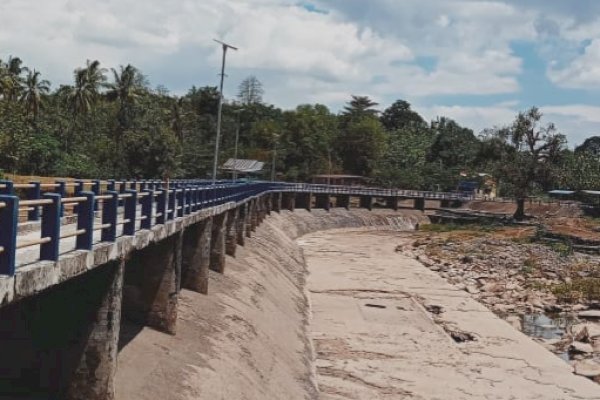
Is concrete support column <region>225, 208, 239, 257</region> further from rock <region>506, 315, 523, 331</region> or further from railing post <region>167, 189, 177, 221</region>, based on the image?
rock <region>506, 315, 523, 331</region>

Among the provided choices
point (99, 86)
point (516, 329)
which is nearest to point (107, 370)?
point (516, 329)

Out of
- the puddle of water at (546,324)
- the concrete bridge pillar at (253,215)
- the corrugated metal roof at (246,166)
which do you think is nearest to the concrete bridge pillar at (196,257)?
the puddle of water at (546,324)

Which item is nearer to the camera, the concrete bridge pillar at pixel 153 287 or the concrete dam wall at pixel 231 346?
the concrete dam wall at pixel 231 346

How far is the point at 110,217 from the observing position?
1402cm

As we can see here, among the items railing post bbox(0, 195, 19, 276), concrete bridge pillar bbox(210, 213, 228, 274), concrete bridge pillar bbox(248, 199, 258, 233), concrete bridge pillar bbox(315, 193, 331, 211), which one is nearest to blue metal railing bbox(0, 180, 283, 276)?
railing post bbox(0, 195, 19, 276)

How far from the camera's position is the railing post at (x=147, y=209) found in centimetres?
1783

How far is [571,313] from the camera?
4256 cm

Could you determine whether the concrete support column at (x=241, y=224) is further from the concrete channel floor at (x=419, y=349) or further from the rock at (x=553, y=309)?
the rock at (x=553, y=309)

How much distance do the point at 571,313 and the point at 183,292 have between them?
26747 millimetres

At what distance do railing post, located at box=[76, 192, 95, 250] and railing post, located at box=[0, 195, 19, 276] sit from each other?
284 centimetres

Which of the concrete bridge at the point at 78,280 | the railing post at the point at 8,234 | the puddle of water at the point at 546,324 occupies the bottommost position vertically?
the puddle of water at the point at 546,324

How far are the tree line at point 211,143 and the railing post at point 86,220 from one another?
37785 mm

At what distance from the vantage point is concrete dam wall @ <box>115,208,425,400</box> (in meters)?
17.5

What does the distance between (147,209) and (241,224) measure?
26502mm
